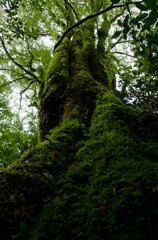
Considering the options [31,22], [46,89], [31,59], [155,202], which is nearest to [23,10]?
[31,22]

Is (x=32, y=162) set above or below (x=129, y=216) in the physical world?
above

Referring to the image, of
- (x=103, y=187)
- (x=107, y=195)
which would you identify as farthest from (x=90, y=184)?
(x=107, y=195)

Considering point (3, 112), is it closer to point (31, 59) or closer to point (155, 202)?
point (31, 59)

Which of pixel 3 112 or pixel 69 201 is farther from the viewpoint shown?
pixel 3 112

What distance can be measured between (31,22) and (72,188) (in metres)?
7.09

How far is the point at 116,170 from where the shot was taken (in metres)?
1.53

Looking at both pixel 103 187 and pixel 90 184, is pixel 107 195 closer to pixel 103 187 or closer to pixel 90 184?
pixel 103 187

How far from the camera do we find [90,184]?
163cm

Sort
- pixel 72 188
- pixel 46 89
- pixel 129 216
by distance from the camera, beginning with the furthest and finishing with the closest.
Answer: pixel 46 89, pixel 72 188, pixel 129 216

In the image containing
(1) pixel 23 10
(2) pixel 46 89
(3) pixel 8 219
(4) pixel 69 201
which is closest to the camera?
(3) pixel 8 219

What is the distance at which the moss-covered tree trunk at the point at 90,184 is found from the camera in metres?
1.03

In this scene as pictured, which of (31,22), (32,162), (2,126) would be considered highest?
(31,22)

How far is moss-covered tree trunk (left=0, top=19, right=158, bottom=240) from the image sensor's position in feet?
3.38

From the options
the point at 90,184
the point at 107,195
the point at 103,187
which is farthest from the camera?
the point at 90,184
